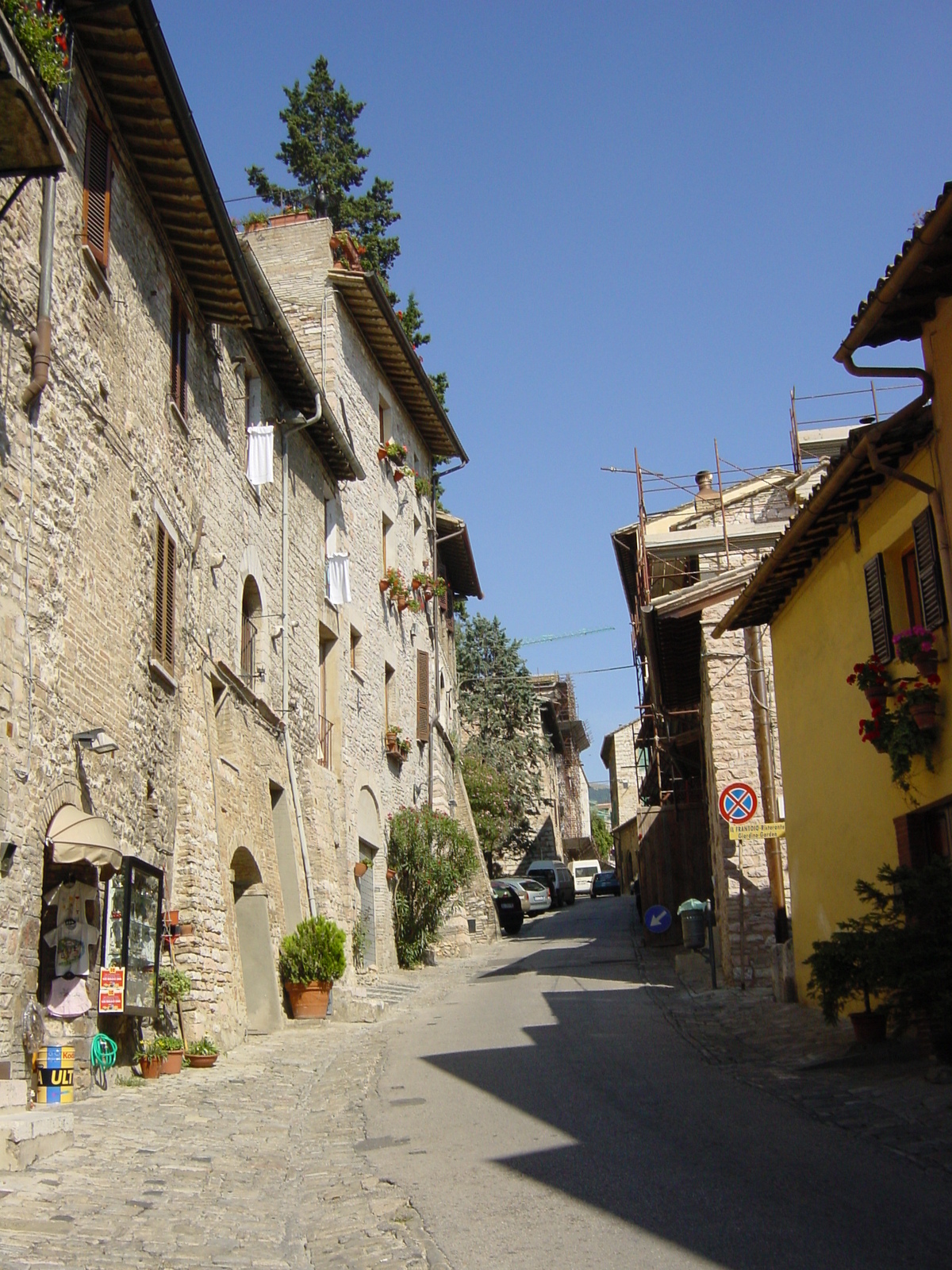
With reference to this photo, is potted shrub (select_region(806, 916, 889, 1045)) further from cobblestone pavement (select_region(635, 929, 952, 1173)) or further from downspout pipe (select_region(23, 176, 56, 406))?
downspout pipe (select_region(23, 176, 56, 406))

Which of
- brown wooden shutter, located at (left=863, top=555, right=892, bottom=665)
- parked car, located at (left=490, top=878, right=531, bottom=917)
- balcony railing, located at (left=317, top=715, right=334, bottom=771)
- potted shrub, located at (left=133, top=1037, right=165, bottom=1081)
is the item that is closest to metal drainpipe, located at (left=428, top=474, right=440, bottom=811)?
parked car, located at (left=490, top=878, right=531, bottom=917)

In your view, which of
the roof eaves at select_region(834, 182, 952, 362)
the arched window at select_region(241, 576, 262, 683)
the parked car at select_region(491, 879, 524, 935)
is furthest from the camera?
the parked car at select_region(491, 879, 524, 935)

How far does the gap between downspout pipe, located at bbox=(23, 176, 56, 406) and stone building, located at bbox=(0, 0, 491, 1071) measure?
0.12ft

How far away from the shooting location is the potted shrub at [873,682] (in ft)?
32.5

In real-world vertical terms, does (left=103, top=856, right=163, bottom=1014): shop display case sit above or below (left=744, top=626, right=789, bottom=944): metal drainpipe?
below

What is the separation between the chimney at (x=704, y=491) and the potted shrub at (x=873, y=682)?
1793cm

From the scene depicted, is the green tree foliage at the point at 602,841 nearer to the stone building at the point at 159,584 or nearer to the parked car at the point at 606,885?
the parked car at the point at 606,885

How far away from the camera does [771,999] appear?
544 inches

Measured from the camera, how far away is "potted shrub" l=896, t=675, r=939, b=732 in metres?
9.26

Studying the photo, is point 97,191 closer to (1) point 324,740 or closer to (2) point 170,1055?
(2) point 170,1055

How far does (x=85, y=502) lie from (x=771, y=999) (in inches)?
367

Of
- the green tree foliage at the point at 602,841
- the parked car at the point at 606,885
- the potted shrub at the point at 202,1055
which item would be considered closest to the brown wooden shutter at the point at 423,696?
the potted shrub at the point at 202,1055

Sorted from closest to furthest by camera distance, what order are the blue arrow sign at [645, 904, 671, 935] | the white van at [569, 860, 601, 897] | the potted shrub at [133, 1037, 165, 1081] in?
the potted shrub at [133, 1037, 165, 1081]
the blue arrow sign at [645, 904, 671, 935]
the white van at [569, 860, 601, 897]

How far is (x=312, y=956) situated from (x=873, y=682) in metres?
8.15
